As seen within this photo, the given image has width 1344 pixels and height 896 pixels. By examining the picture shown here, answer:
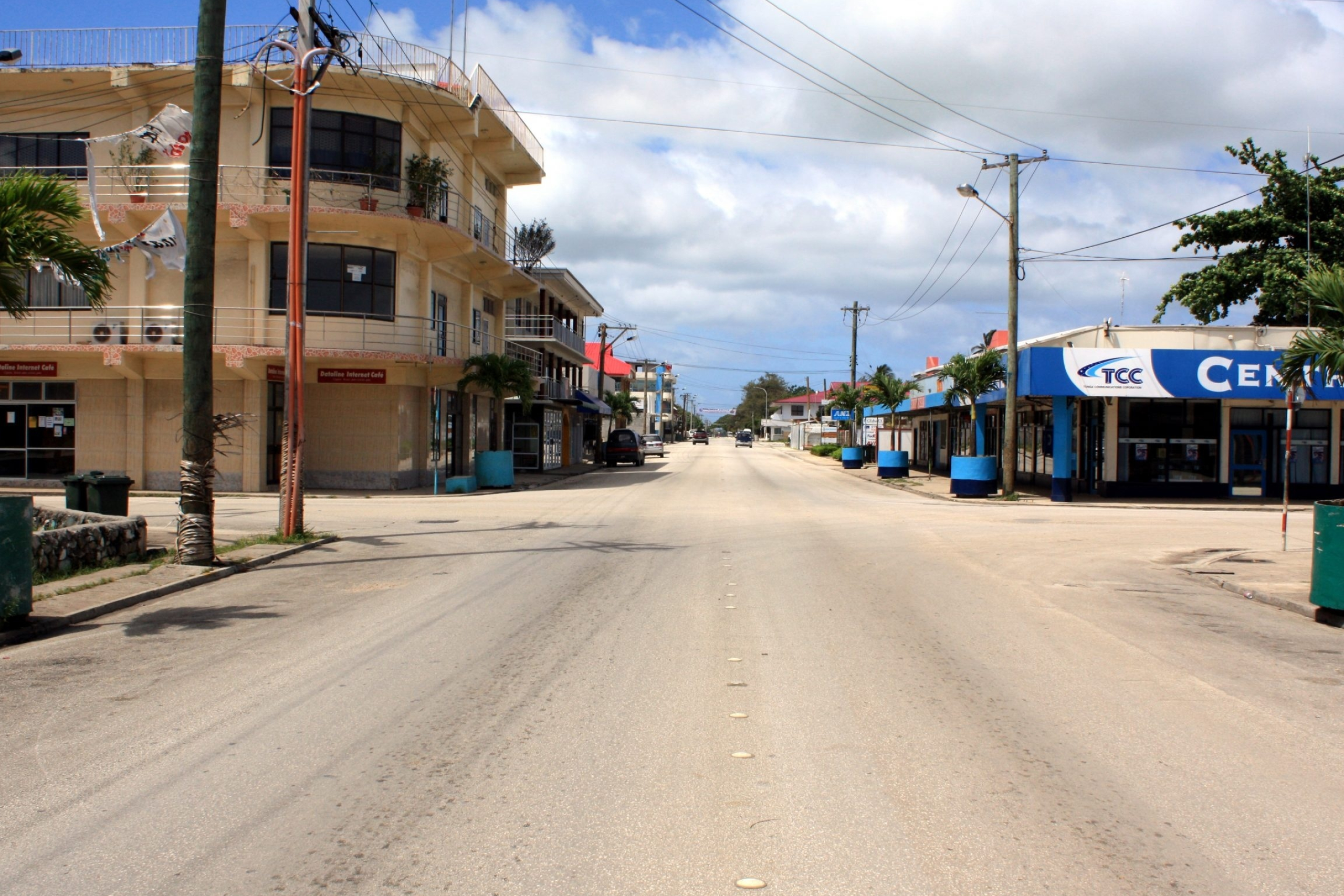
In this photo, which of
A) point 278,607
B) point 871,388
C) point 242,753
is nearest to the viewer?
point 242,753

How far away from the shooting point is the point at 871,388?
1842 inches

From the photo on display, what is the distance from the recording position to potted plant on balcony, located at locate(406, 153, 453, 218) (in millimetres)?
28312

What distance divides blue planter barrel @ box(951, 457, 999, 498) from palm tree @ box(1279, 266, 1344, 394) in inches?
632

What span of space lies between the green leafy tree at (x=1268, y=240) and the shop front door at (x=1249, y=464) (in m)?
9.99

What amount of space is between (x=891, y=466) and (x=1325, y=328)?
27.1 metres

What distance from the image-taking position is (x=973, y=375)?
32062mm

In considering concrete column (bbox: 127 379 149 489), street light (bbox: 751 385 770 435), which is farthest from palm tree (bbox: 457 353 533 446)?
street light (bbox: 751 385 770 435)

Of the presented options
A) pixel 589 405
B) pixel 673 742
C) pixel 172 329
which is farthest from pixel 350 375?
pixel 589 405

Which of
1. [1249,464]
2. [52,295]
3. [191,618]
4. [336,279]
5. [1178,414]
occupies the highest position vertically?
[336,279]

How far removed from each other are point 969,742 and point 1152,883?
172cm

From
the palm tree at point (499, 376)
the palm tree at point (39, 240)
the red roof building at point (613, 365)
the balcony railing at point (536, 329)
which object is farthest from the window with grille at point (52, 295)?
the red roof building at point (613, 365)

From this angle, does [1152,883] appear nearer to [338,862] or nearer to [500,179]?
[338,862]

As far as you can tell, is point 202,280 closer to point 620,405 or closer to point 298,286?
point 298,286

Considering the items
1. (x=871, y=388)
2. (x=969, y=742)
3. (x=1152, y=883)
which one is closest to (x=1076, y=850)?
(x=1152, y=883)
